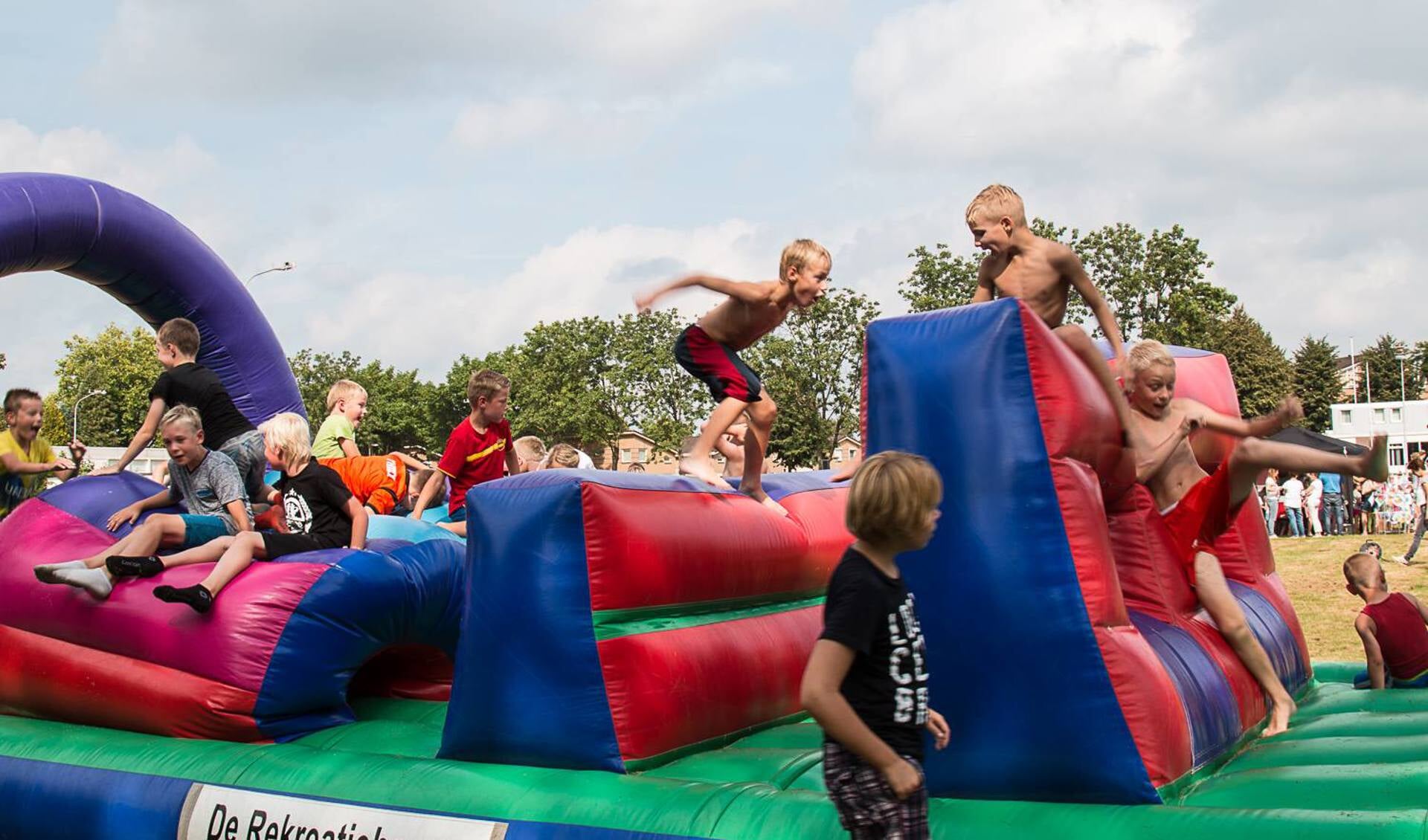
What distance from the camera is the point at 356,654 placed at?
15.8 ft

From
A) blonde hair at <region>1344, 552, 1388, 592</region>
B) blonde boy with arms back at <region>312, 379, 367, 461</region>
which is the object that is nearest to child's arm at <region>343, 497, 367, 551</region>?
blonde boy with arms back at <region>312, 379, 367, 461</region>

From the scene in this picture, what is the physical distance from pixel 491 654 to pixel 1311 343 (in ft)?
177

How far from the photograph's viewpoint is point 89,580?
472 centimetres

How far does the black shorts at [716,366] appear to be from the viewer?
503cm

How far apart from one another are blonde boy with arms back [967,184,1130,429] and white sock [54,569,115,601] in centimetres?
354

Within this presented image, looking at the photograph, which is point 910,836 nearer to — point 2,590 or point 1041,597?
point 1041,597

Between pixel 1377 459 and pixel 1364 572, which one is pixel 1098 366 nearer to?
pixel 1377 459

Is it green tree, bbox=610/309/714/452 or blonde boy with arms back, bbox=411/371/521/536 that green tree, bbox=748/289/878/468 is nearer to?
green tree, bbox=610/309/714/452

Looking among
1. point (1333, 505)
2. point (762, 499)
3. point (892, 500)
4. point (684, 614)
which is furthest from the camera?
point (1333, 505)

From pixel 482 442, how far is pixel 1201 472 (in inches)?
150

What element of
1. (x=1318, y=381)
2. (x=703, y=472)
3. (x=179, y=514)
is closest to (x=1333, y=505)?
(x=703, y=472)

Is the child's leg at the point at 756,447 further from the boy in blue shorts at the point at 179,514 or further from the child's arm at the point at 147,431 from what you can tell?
the child's arm at the point at 147,431

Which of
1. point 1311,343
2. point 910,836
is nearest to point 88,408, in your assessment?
point 1311,343

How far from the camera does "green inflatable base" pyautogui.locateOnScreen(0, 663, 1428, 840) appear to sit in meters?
2.76
